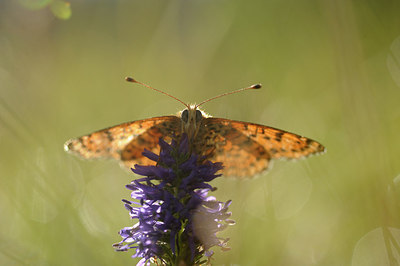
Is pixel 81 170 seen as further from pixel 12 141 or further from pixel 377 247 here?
pixel 377 247

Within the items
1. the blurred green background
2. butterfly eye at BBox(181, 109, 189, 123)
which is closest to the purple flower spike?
the blurred green background

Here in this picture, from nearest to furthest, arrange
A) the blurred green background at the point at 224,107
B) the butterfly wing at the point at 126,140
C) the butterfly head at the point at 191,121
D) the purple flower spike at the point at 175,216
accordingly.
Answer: the purple flower spike at the point at 175,216, the butterfly head at the point at 191,121, the butterfly wing at the point at 126,140, the blurred green background at the point at 224,107

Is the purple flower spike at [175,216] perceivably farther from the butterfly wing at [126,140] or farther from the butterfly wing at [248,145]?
the butterfly wing at [126,140]

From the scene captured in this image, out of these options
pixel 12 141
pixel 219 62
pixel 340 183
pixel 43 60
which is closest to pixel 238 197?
pixel 340 183

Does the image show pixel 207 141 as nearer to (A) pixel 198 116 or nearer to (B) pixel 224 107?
(A) pixel 198 116

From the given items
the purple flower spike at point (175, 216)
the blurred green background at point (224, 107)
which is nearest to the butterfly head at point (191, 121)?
the purple flower spike at point (175, 216)

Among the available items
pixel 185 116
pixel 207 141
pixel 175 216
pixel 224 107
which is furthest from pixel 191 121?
pixel 224 107

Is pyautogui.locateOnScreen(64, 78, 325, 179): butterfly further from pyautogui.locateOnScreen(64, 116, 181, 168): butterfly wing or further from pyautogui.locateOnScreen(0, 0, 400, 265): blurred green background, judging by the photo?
pyautogui.locateOnScreen(0, 0, 400, 265): blurred green background
